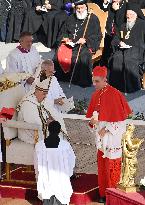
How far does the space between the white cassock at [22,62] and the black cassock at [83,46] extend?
103 inches

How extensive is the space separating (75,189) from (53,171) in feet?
2.79

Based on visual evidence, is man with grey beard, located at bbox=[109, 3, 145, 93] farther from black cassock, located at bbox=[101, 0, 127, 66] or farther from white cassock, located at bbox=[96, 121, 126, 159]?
white cassock, located at bbox=[96, 121, 126, 159]

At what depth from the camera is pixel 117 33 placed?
55.7 ft

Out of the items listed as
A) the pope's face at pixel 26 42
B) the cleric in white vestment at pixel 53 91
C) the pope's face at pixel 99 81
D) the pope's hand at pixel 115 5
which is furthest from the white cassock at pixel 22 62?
the pope's hand at pixel 115 5

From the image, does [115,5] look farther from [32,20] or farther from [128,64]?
[32,20]

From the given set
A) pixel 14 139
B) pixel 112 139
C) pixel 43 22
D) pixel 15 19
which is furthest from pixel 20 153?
pixel 15 19

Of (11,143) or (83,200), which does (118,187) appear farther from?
(11,143)

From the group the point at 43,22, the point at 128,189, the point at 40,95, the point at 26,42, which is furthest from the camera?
the point at 43,22

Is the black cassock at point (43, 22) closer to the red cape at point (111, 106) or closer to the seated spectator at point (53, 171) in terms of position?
the red cape at point (111, 106)

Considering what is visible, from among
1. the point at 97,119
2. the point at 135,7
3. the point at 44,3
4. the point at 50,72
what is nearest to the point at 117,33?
the point at 135,7

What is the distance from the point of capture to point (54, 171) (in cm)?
1130

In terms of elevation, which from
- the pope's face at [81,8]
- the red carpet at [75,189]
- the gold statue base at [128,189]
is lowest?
the red carpet at [75,189]

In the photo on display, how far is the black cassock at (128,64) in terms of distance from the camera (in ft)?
53.3

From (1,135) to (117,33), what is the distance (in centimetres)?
520
